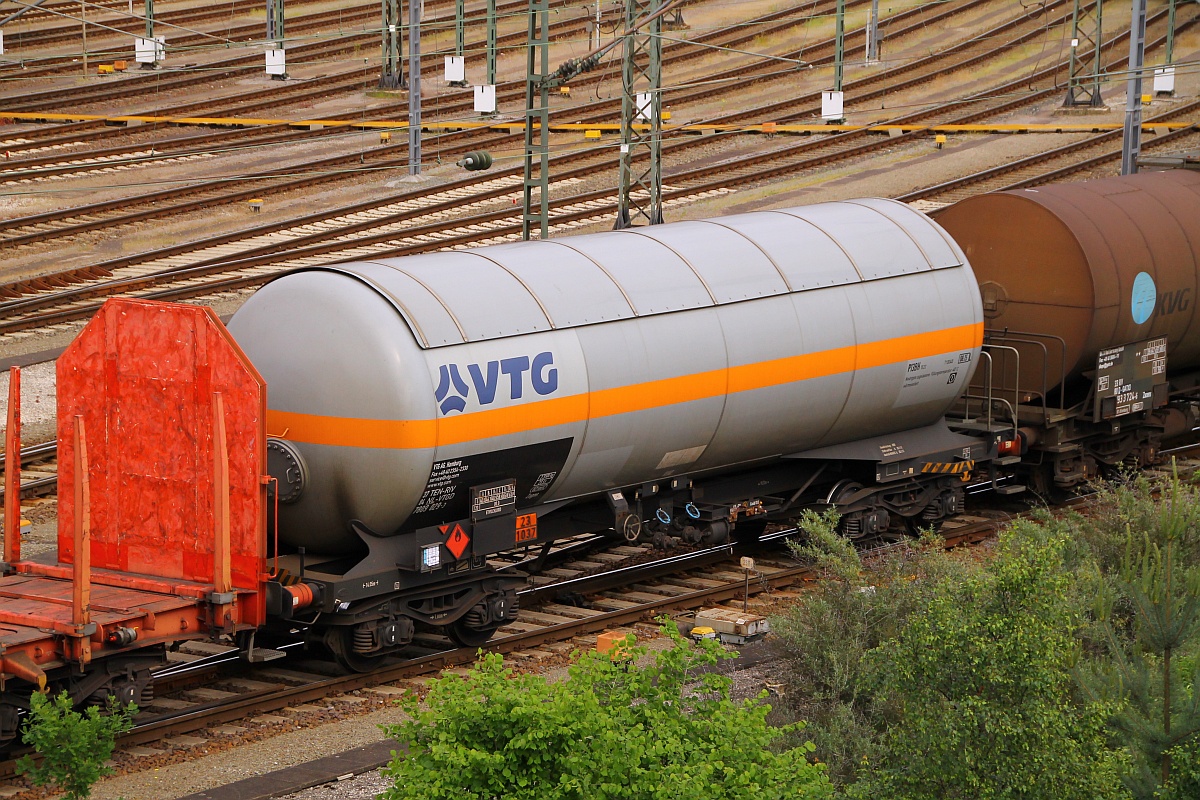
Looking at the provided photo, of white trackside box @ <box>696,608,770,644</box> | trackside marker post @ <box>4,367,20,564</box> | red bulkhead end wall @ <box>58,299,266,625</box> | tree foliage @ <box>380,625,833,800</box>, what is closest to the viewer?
tree foliage @ <box>380,625,833,800</box>

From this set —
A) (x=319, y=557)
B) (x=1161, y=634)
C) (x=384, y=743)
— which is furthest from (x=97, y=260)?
(x=1161, y=634)

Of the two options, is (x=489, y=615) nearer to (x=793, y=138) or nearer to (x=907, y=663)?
(x=907, y=663)

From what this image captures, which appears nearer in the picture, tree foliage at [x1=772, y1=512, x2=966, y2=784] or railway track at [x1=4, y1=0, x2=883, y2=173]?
tree foliage at [x1=772, y1=512, x2=966, y2=784]

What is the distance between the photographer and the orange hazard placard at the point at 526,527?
1306cm

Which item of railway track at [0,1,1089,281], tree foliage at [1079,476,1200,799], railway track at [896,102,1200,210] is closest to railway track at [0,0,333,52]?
railway track at [0,1,1089,281]

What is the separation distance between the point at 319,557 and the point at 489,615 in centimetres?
159

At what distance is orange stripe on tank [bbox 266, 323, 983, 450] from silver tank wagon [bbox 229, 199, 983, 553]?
18 millimetres

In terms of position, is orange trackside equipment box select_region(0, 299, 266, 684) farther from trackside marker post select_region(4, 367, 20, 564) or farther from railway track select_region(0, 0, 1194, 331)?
railway track select_region(0, 0, 1194, 331)

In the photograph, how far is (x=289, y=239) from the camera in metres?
28.8

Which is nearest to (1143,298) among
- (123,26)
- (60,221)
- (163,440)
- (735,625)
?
(735,625)

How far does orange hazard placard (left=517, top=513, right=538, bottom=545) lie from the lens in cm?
1306

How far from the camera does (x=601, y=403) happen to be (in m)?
12.9

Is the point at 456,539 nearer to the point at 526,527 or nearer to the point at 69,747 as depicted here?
the point at 526,527

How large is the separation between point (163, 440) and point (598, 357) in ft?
11.5
